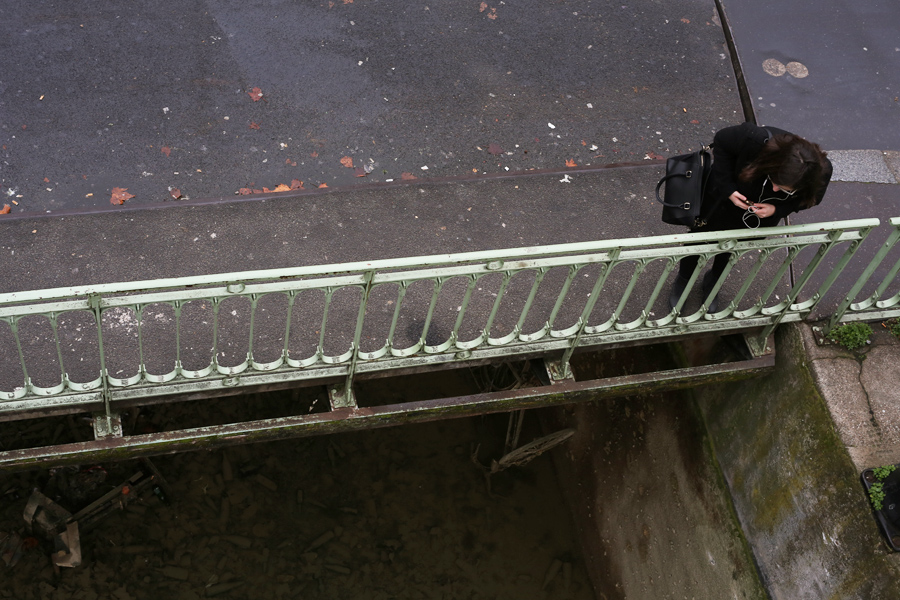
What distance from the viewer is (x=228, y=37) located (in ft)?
23.9

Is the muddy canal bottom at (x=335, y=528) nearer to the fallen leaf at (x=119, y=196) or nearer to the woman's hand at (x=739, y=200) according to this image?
the fallen leaf at (x=119, y=196)

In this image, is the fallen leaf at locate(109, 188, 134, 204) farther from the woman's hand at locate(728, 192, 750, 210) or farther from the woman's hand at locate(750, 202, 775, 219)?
the woman's hand at locate(750, 202, 775, 219)

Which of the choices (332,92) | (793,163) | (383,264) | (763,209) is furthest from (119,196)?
(793,163)

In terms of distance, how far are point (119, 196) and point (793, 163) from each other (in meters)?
4.95

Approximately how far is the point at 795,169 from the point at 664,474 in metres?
4.23

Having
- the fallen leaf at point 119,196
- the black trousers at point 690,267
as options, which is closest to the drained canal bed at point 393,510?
the black trousers at point 690,267

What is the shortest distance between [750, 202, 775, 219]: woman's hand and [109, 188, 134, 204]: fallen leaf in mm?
4681

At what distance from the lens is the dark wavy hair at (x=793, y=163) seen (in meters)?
4.25

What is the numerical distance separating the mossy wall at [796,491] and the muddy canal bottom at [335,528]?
3.14 metres

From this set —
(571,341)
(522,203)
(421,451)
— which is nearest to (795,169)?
(571,341)

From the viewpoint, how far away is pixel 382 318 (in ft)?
18.1

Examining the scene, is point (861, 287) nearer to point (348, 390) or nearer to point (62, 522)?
point (348, 390)

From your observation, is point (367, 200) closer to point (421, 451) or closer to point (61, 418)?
point (421, 451)

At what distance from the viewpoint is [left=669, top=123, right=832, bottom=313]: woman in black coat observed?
168 inches
